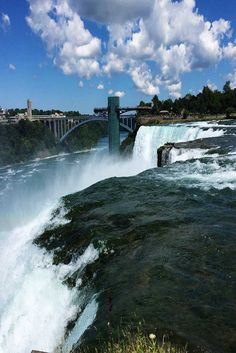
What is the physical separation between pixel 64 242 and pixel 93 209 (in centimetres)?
197

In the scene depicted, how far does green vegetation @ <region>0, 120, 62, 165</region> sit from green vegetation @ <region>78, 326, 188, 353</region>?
74.6 meters

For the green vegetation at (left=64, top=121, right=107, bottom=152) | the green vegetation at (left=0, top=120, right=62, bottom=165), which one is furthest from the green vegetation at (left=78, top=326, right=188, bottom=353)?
the green vegetation at (left=64, top=121, right=107, bottom=152)

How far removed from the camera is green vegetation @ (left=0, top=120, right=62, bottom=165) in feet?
263

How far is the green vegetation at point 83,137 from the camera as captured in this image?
103 meters

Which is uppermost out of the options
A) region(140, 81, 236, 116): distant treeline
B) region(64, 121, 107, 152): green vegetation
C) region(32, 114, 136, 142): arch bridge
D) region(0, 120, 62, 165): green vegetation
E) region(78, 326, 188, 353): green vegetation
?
region(78, 326, 188, 353): green vegetation

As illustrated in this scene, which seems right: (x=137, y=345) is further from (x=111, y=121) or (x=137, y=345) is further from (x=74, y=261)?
(x=111, y=121)

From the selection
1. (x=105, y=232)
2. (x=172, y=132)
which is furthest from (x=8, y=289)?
(x=172, y=132)

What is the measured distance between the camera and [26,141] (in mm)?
85250

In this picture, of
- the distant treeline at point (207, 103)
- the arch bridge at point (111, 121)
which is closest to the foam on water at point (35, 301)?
the arch bridge at point (111, 121)

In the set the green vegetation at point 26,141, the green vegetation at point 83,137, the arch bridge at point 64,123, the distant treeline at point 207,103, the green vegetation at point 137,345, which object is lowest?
the green vegetation at point 83,137

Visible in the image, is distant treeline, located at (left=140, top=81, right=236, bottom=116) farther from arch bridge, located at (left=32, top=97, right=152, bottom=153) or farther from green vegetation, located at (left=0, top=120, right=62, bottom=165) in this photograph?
green vegetation, located at (left=0, top=120, right=62, bottom=165)

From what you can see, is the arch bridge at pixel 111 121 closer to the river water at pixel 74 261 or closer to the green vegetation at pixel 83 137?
the green vegetation at pixel 83 137

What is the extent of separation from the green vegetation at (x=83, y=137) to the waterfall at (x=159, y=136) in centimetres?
6007

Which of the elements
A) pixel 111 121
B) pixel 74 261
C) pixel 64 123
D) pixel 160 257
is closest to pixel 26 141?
pixel 64 123
